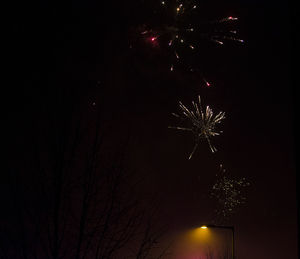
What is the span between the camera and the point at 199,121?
12.3 metres

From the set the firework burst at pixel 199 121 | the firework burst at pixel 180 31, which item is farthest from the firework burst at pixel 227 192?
the firework burst at pixel 180 31

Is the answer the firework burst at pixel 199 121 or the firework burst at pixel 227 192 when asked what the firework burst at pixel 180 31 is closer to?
the firework burst at pixel 199 121

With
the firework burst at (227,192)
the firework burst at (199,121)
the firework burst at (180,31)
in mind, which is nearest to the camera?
the firework burst at (180,31)

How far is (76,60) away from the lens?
1142 cm

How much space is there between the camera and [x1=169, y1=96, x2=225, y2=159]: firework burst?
40.5 feet

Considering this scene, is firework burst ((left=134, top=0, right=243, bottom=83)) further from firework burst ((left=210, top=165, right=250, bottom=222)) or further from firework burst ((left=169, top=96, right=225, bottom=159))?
firework burst ((left=210, top=165, right=250, bottom=222))

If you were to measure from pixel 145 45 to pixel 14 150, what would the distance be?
4650mm

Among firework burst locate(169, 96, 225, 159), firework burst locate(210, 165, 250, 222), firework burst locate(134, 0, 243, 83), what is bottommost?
firework burst locate(210, 165, 250, 222)

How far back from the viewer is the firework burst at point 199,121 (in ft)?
40.5

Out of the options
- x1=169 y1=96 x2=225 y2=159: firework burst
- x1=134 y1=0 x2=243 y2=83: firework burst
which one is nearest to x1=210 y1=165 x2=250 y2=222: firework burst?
x1=169 y1=96 x2=225 y2=159: firework burst

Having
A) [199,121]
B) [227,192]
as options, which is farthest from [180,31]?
[227,192]

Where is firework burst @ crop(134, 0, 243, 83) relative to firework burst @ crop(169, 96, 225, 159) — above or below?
above

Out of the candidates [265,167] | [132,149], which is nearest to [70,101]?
[132,149]

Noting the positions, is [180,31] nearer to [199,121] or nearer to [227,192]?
[199,121]
